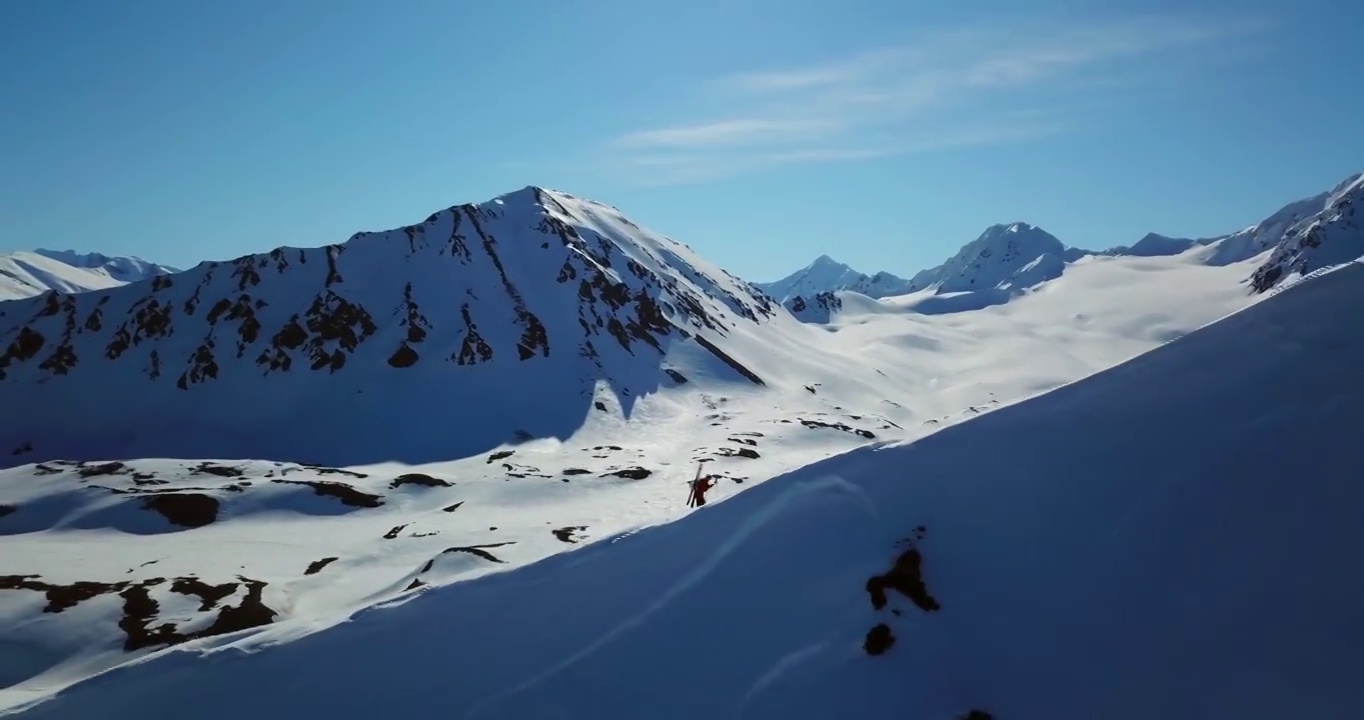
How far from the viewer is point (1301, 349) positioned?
37.8ft

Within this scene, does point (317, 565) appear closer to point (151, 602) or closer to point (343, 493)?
point (151, 602)

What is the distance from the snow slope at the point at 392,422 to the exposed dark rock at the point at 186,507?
0.55 ft

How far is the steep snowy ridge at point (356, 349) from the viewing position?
297 ft

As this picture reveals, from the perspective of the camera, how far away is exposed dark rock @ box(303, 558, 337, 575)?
38.4 m

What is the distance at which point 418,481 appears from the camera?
2386 inches

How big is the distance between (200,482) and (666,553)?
5625cm

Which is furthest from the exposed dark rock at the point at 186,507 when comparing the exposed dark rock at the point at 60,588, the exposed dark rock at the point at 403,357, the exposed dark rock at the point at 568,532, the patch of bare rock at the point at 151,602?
the exposed dark rock at the point at 403,357

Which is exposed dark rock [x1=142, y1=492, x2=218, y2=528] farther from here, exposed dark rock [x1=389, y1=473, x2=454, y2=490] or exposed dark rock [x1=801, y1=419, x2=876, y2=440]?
exposed dark rock [x1=801, y1=419, x2=876, y2=440]

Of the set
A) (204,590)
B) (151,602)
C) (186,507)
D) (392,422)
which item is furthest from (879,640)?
(392,422)

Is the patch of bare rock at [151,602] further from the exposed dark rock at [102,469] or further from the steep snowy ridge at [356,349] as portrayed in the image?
the steep snowy ridge at [356,349]

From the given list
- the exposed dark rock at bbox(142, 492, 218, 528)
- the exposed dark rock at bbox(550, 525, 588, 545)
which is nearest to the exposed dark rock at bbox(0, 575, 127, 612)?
the exposed dark rock at bbox(142, 492, 218, 528)

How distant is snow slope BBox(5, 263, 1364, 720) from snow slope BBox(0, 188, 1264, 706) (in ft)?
4.36

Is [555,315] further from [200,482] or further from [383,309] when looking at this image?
[200,482]

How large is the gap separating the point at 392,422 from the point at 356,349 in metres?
18.1
